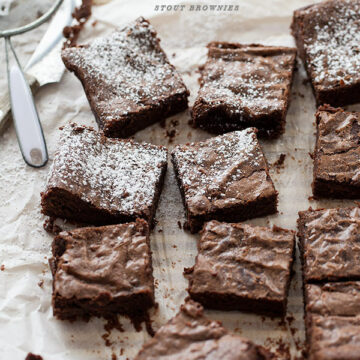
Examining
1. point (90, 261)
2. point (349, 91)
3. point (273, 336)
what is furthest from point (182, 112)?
point (273, 336)

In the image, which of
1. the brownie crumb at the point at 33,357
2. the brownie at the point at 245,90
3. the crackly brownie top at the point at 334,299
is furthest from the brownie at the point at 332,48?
the brownie crumb at the point at 33,357

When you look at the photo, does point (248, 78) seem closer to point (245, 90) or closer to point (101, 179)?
point (245, 90)

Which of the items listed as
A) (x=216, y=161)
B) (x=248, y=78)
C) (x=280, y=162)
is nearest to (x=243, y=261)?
(x=216, y=161)

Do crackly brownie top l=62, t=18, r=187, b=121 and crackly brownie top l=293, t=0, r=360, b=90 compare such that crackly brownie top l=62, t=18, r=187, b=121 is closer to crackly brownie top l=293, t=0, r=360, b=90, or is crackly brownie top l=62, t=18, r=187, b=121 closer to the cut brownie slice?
crackly brownie top l=293, t=0, r=360, b=90

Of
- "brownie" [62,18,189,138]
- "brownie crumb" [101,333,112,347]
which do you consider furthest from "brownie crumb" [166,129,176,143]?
"brownie crumb" [101,333,112,347]

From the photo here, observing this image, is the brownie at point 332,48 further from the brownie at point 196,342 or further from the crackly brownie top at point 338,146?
the brownie at point 196,342
